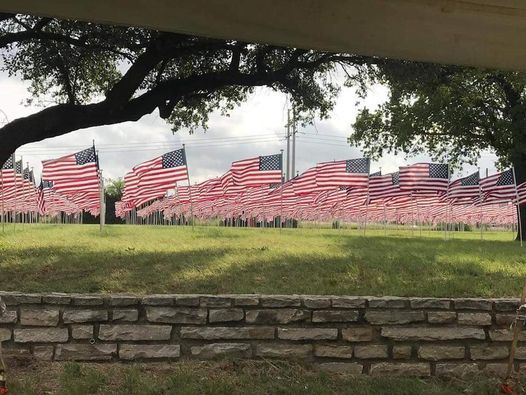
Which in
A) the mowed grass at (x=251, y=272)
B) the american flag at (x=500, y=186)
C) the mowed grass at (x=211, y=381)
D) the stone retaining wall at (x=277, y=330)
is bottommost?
the mowed grass at (x=211, y=381)

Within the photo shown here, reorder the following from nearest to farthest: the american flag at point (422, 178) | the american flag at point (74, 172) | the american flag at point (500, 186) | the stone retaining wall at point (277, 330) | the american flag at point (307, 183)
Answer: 1. the stone retaining wall at point (277, 330)
2. the american flag at point (500, 186)
3. the american flag at point (74, 172)
4. the american flag at point (307, 183)
5. the american flag at point (422, 178)

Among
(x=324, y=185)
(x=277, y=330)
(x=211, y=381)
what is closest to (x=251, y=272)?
(x=277, y=330)

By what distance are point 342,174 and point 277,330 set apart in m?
14.5

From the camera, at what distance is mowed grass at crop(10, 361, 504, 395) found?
474cm

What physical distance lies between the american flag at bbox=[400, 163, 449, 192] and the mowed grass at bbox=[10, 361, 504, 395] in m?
15.5

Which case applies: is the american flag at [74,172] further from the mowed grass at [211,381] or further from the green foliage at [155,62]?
the mowed grass at [211,381]

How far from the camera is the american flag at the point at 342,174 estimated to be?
19484 millimetres

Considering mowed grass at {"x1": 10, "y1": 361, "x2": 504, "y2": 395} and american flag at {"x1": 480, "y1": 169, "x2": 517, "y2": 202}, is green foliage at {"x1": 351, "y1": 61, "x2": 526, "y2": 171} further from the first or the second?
mowed grass at {"x1": 10, "y1": 361, "x2": 504, "y2": 395}

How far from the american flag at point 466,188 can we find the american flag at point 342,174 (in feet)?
13.5

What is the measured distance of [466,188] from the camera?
71.7 ft

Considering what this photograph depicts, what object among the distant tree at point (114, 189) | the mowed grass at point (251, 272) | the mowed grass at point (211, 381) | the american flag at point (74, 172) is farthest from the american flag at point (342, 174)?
the distant tree at point (114, 189)

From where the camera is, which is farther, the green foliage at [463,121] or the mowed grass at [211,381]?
the green foliage at [463,121]

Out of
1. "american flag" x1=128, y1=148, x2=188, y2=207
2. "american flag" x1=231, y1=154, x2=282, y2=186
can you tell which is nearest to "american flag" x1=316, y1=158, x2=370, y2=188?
"american flag" x1=231, y1=154, x2=282, y2=186

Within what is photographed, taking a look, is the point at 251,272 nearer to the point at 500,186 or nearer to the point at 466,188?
the point at 500,186
